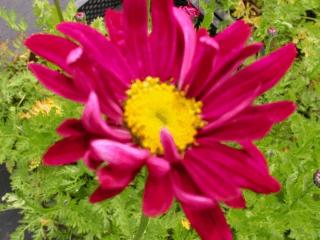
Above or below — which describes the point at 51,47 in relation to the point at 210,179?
above

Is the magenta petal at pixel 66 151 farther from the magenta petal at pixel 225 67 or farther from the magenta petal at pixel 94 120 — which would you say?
the magenta petal at pixel 225 67

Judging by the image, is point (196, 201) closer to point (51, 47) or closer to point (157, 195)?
point (157, 195)

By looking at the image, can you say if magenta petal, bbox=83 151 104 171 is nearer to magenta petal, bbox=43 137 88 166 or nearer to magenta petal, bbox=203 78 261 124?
magenta petal, bbox=43 137 88 166

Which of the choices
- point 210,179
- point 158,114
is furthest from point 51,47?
point 210,179

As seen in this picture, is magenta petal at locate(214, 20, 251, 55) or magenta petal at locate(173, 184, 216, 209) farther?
magenta petal at locate(214, 20, 251, 55)

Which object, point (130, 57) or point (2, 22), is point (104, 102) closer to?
point (130, 57)

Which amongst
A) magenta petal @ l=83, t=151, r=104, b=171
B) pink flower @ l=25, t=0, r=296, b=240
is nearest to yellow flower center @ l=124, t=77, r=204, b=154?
pink flower @ l=25, t=0, r=296, b=240
